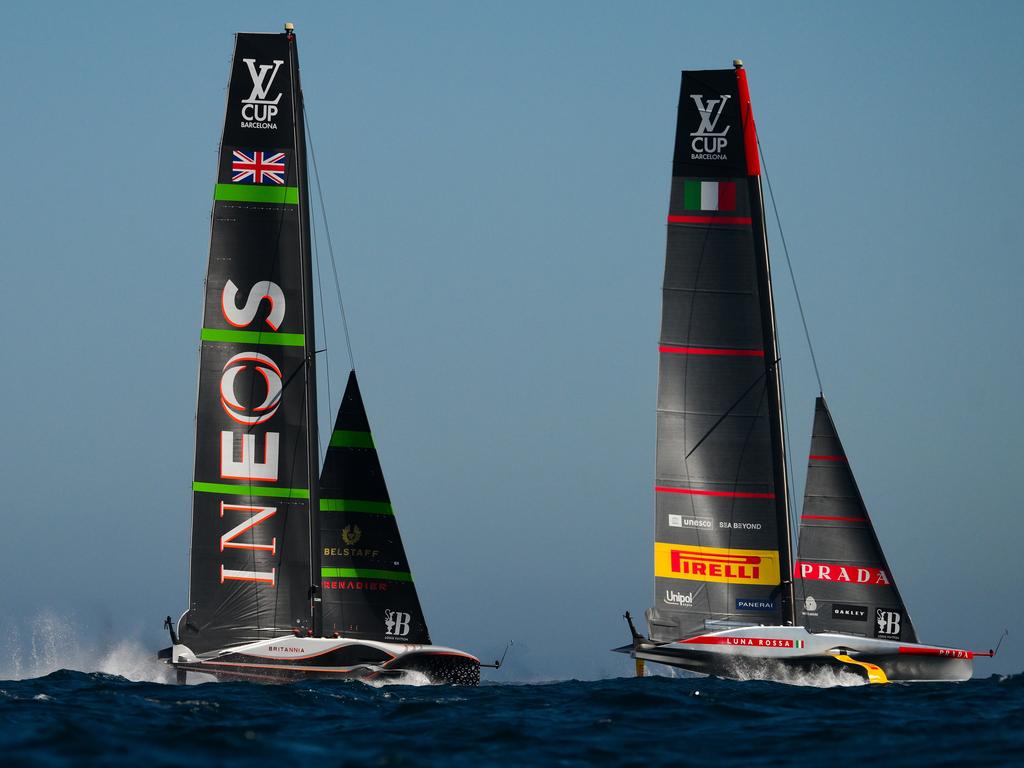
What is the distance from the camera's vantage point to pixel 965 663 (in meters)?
28.7

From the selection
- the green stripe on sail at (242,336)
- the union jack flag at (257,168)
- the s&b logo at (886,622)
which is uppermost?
the union jack flag at (257,168)

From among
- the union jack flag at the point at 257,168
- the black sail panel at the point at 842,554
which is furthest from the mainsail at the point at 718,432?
the union jack flag at the point at 257,168

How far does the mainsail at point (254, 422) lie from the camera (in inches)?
1093

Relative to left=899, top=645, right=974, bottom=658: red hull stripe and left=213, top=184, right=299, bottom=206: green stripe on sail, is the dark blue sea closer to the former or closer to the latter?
left=899, top=645, right=974, bottom=658: red hull stripe

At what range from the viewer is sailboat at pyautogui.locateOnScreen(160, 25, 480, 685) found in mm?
27750

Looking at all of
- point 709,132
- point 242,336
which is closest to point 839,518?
point 709,132

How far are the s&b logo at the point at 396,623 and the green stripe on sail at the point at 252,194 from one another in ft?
25.1

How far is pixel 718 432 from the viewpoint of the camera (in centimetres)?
3072

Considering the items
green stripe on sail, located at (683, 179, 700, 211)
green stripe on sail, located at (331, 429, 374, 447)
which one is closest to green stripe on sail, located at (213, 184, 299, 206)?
green stripe on sail, located at (331, 429, 374, 447)

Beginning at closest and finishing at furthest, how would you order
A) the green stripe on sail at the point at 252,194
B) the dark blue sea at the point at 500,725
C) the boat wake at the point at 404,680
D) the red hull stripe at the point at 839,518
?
the dark blue sea at the point at 500,725
the boat wake at the point at 404,680
the green stripe on sail at the point at 252,194
the red hull stripe at the point at 839,518

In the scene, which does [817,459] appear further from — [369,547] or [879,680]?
[369,547]

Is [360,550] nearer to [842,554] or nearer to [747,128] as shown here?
[842,554]

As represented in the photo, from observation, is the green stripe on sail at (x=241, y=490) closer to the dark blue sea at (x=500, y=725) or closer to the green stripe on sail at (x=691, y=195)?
the dark blue sea at (x=500, y=725)

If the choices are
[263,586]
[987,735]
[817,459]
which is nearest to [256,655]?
[263,586]
